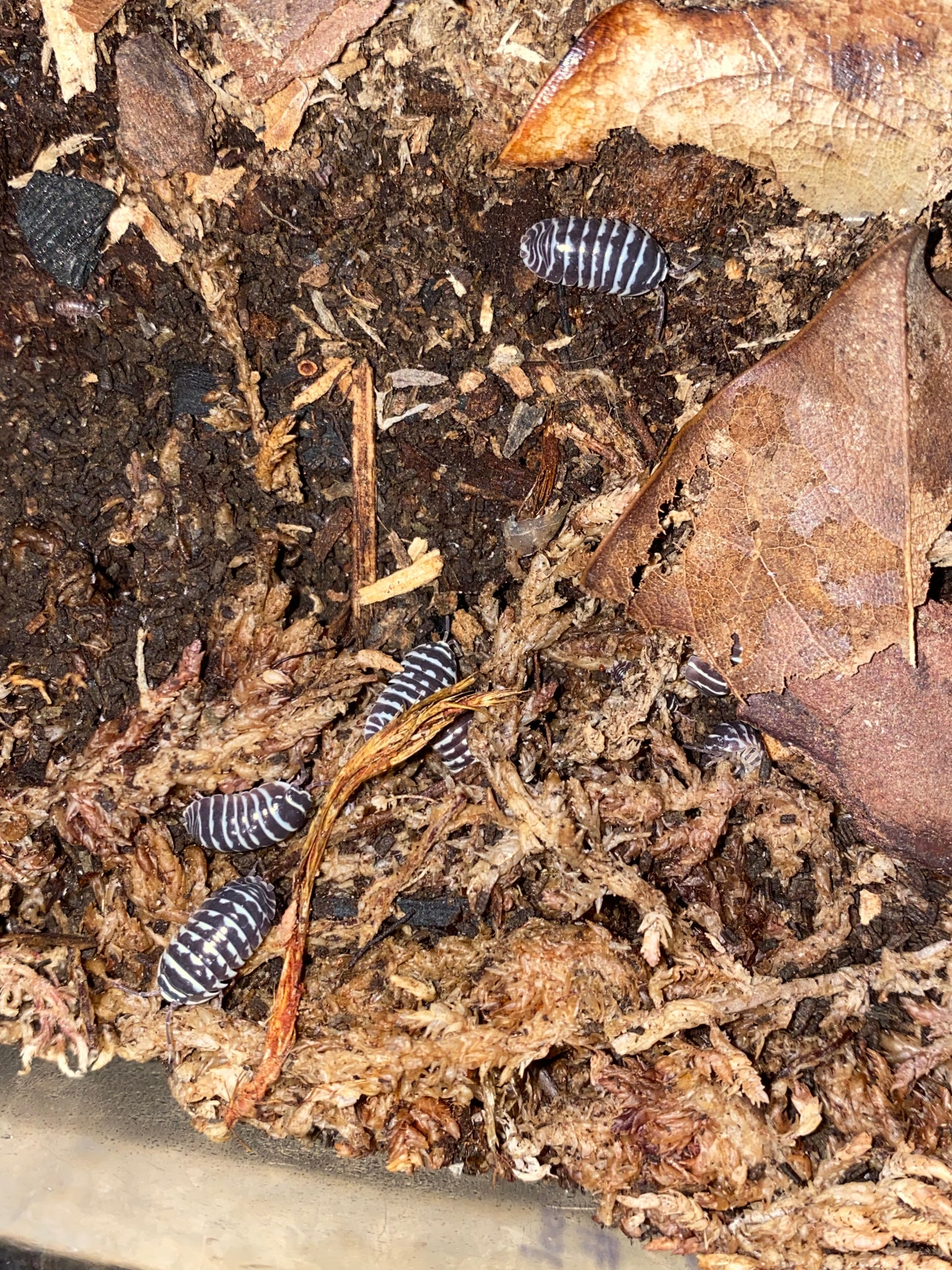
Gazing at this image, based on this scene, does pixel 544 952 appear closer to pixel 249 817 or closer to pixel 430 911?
pixel 430 911

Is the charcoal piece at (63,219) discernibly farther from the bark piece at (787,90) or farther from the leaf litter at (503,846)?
the bark piece at (787,90)

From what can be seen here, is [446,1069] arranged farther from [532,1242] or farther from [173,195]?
[173,195]

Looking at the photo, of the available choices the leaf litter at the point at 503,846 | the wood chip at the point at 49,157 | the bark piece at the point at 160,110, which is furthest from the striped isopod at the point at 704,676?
the wood chip at the point at 49,157

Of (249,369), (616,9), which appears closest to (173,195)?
(249,369)

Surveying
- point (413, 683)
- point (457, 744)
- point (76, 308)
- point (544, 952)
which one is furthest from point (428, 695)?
point (76, 308)

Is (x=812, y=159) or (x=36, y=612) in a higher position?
(x=36, y=612)

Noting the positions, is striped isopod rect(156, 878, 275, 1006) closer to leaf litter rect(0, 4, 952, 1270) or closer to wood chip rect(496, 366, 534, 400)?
leaf litter rect(0, 4, 952, 1270)
